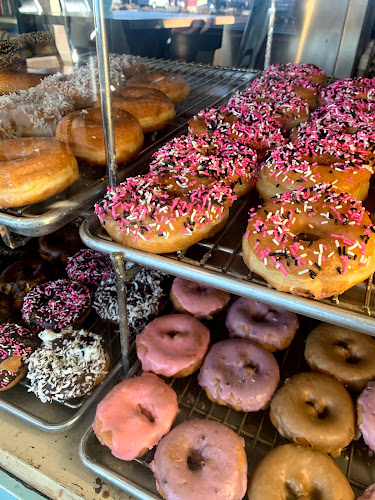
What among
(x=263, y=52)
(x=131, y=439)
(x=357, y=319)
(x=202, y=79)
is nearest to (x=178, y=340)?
(x=131, y=439)

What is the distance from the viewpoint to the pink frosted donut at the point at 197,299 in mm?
1926

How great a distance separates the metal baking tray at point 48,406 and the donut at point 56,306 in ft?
0.89

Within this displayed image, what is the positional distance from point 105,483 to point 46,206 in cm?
105

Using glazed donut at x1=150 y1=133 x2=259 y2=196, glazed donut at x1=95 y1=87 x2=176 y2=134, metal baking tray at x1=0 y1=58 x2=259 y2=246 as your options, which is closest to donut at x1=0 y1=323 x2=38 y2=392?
metal baking tray at x1=0 y1=58 x2=259 y2=246

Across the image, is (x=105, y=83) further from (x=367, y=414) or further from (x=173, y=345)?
(x=367, y=414)

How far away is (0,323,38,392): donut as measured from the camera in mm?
1700

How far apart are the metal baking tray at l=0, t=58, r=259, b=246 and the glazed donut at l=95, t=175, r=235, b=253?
134 mm

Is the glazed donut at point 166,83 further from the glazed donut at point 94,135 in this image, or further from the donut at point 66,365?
the donut at point 66,365

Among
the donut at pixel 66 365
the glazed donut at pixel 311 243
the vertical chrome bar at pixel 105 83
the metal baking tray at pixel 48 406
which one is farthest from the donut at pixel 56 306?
the glazed donut at pixel 311 243

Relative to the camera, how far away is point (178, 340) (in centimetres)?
174

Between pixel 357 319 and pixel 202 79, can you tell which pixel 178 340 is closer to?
pixel 357 319

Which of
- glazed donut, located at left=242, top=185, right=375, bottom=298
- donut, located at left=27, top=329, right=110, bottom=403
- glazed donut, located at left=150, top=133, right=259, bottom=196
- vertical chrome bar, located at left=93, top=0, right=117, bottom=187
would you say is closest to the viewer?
glazed donut, located at left=242, top=185, right=375, bottom=298

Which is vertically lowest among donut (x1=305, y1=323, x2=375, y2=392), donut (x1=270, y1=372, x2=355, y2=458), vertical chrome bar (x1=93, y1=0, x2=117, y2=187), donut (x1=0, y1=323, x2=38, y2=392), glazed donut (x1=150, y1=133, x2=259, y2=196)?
donut (x1=0, y1=323, x2=38, y2=392)

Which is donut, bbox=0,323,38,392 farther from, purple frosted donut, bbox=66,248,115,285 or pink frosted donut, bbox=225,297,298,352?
pink frosted donut, bbox=225,297,298,352
